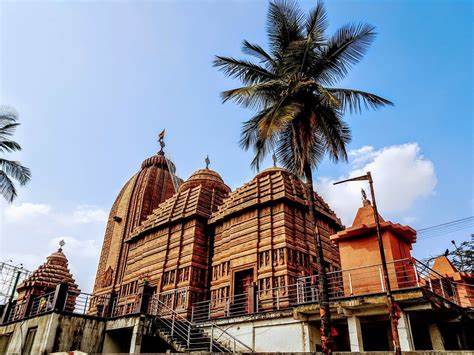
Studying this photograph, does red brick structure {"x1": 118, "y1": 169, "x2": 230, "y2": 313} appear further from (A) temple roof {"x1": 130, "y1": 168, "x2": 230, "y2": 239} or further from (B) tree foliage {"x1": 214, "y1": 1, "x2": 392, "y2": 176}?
(B) tree foliage {"x1": 214, "y1": 1, "x2": 392, "y2": 176}

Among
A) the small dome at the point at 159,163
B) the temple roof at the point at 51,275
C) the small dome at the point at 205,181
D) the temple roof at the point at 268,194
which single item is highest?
the small dome at the point at 159,163

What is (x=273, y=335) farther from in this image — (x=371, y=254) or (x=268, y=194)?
(x=268, y=194)

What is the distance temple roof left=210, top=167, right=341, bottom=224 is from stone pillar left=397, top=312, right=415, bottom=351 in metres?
9.97

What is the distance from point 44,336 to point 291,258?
11559 mm

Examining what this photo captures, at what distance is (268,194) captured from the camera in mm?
21609

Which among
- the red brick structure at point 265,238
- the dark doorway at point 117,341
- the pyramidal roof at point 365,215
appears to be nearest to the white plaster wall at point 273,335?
the red brick structure at point 265,238

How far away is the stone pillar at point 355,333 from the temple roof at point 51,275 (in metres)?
21.5

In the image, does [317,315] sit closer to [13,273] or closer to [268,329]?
[268,329]

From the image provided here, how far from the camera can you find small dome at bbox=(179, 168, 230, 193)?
29409 millimetres

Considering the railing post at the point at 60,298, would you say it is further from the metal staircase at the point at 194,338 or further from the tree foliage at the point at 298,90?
the tree foliage at the point at 298,90

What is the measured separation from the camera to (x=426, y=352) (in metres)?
8.84

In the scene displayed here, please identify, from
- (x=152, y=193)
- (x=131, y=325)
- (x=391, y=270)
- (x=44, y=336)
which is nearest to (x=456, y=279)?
(x=391, y=270)

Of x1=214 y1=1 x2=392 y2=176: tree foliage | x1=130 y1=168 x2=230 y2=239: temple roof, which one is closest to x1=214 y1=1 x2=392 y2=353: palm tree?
x1=214 y1=1 x2=392 y2=176: tree foliage

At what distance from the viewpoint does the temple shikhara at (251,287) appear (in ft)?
43.2
